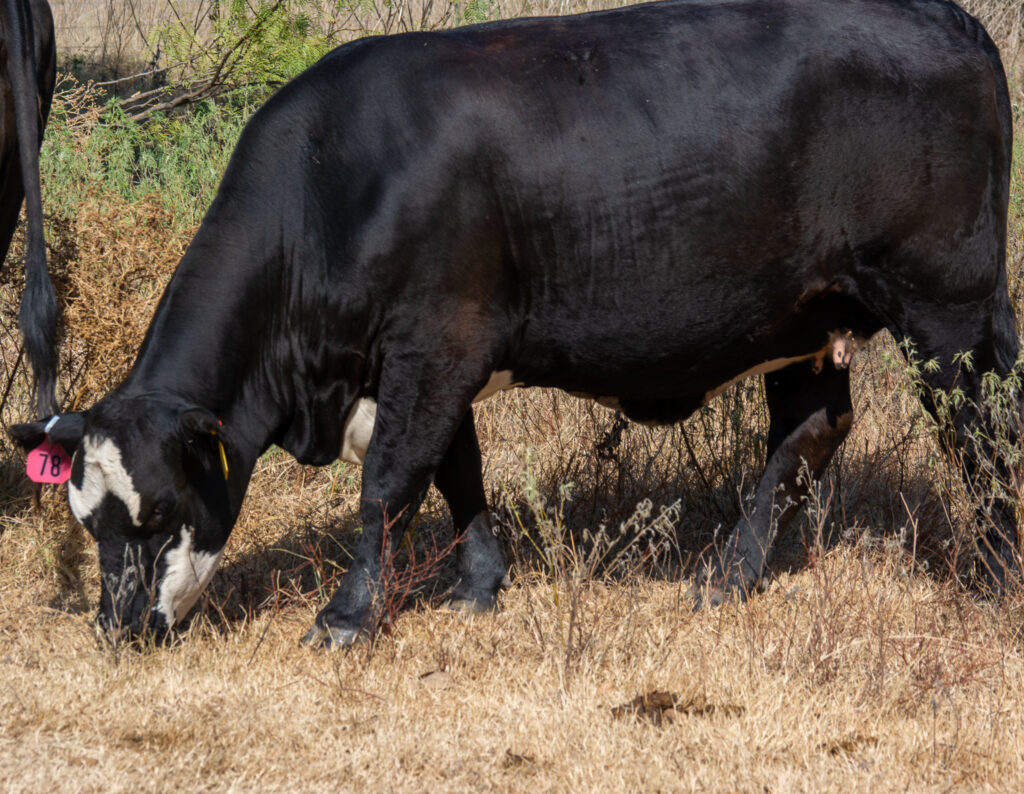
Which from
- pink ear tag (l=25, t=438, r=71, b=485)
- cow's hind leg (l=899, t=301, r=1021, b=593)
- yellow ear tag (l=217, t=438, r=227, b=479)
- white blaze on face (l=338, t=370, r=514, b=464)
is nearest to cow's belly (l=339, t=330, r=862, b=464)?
white blaze on face (l=338, t=370, r=514, b=464)

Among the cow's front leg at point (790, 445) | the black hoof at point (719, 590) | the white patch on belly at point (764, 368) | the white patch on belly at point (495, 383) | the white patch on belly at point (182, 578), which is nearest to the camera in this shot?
the white patch on belly at point (182, 578)

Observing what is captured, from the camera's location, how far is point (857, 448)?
6508 mm

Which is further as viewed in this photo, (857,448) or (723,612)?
(857,448)

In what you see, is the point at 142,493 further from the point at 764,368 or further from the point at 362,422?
the point at 764,368

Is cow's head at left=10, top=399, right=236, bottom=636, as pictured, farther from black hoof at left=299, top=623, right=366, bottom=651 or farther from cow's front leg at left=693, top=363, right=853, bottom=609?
cow's front leg at left=693, top=363, right=853, bottom=609

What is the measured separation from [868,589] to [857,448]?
207 cm

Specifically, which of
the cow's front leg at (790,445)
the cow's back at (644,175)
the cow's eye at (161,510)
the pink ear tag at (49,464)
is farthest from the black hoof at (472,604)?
the pink ear tag at (49,464)

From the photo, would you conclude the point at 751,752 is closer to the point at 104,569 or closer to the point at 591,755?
the point at 591,755

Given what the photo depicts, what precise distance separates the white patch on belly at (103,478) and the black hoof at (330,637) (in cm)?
79

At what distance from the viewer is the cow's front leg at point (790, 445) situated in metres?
5.21

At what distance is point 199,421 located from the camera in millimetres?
4004

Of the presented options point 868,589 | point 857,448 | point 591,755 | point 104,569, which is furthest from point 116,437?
point 857,448

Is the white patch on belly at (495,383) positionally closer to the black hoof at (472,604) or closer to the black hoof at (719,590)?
the black hoof at (472,604)

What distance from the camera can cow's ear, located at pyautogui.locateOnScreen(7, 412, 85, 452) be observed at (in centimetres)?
411
